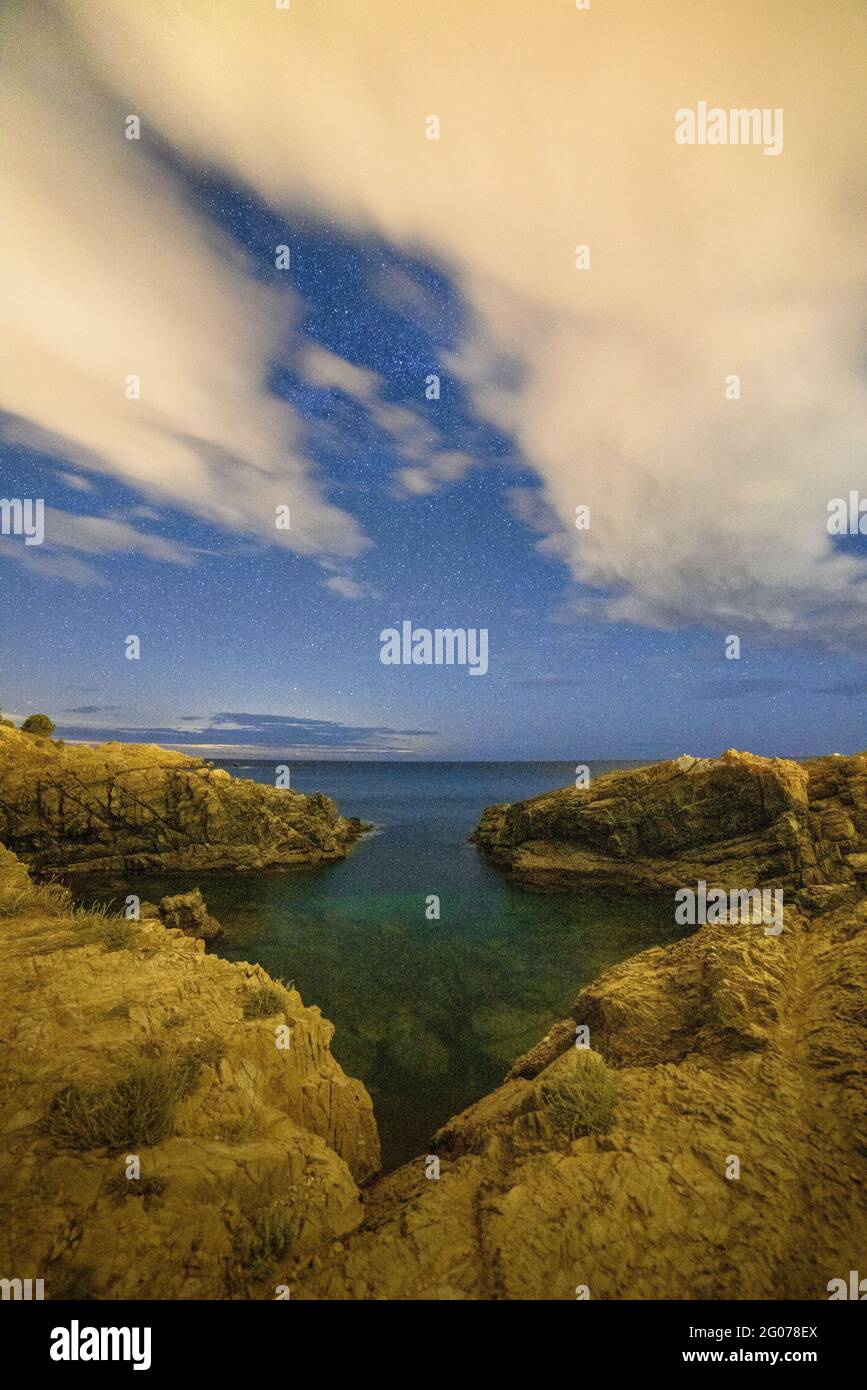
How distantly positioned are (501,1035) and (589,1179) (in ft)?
41.6

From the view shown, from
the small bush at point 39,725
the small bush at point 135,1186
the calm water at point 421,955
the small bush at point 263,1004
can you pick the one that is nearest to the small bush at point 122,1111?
the small bush at point 135,1186

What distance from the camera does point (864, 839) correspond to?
26.8 meters

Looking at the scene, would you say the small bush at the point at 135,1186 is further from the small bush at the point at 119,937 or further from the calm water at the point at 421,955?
the calm water at the point at 421,955

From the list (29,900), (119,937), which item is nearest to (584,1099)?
(119,937)

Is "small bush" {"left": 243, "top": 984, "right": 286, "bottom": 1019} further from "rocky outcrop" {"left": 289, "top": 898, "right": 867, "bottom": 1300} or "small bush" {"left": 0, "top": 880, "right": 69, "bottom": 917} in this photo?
"small bush" {"left": 0, "top": 880, "right": 69, "bottom": 917}

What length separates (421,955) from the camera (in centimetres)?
2284

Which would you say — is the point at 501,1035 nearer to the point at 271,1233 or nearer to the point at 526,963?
the point at 526,963

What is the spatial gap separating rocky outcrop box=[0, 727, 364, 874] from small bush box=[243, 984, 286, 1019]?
105 ft

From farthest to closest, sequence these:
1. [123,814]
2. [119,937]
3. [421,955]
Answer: [123,814]
[421,955]
[119,937]

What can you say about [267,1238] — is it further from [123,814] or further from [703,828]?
[123,814]

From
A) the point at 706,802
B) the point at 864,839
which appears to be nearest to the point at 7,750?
the point at 706,802

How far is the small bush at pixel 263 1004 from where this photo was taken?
8.14 m

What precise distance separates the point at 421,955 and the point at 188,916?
34.5ft

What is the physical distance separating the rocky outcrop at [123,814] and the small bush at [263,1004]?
105ft
